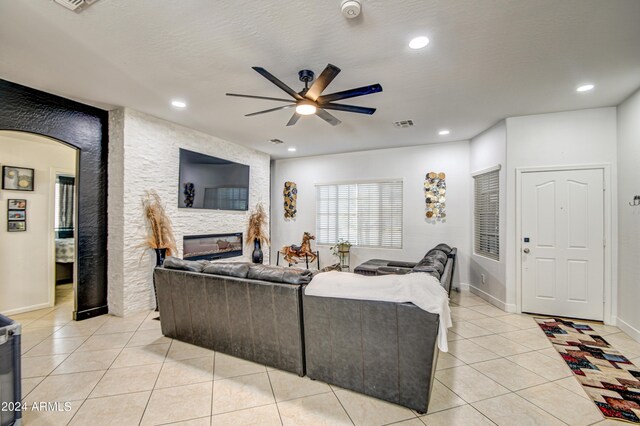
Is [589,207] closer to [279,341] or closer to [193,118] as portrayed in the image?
[279,341]

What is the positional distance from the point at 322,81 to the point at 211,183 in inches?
135

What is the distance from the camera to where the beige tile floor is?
1956mm

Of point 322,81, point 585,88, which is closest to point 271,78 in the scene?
point 322,81

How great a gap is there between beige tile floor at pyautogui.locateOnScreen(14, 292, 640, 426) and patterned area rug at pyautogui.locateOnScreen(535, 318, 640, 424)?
0.10 meters

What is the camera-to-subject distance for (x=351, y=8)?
1.94 metres

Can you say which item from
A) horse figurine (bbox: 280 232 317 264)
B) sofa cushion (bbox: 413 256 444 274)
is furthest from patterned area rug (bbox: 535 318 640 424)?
horse figurine (bbox: 280 232 317 264)

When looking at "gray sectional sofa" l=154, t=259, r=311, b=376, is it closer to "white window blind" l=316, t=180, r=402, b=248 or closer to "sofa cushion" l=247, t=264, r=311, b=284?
"sofa cushion" l=247, t=264, r=311, b=284

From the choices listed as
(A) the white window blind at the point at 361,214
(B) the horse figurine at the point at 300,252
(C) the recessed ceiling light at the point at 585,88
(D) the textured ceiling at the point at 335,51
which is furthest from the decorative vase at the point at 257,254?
(C) the recessed ceiling light at the point at 585,88

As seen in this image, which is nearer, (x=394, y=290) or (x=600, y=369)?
(x=394, y=290)

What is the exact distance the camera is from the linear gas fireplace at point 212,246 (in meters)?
4.81

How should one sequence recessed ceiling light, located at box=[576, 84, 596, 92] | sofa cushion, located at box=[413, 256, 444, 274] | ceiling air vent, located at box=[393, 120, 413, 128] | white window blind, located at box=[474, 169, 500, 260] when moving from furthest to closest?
white window blind, located at box=[474, 169, 500, 260], ceiling air vent, located at box=[393, 120, 413, 128], recessed ceiling light, located at box=[576, 84, 596, 92], sofa cushion, located at box=[413, 256, 444, 274]

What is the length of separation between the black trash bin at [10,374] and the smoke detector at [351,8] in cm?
290

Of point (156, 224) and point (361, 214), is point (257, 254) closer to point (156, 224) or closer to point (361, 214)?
point (156, 224)

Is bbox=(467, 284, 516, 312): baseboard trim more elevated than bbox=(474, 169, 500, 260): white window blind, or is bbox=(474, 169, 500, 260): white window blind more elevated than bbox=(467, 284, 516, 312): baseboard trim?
bbox=(474, 169, 500, 260): white window blind
